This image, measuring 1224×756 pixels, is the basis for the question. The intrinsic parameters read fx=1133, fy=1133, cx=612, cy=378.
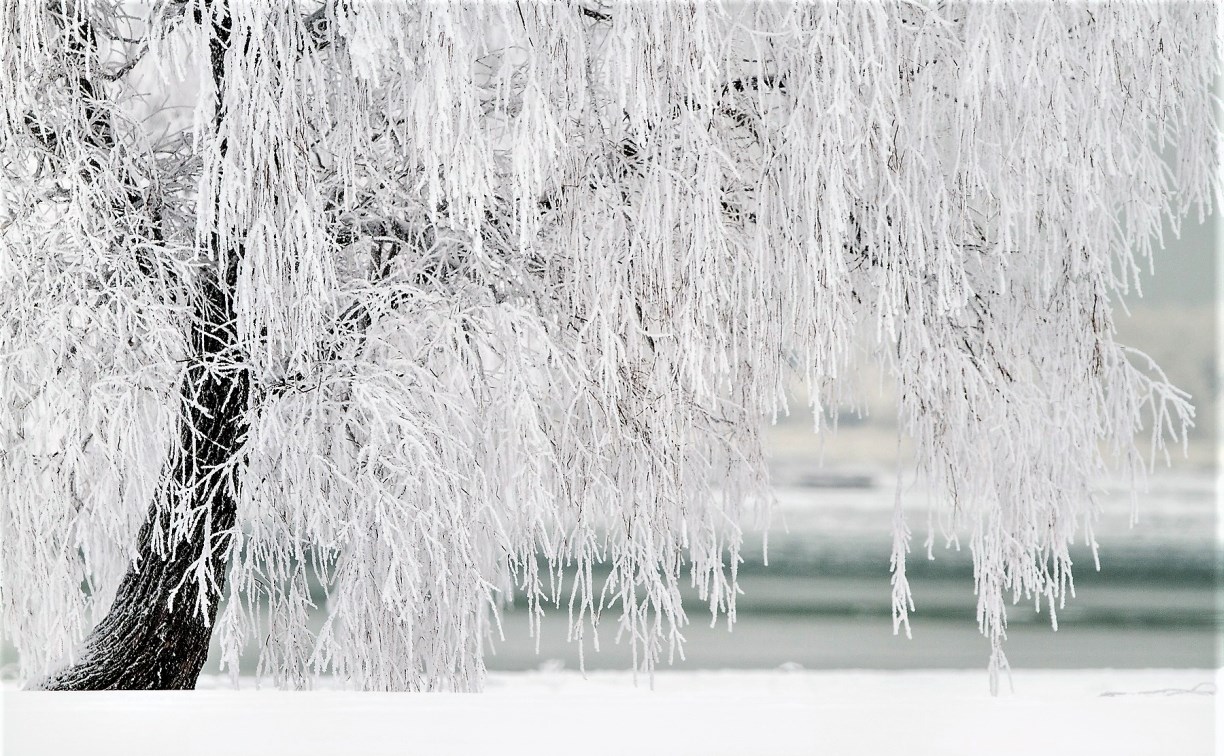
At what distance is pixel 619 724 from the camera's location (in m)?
2.30

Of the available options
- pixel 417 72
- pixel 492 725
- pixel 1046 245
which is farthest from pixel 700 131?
pixel 492 725

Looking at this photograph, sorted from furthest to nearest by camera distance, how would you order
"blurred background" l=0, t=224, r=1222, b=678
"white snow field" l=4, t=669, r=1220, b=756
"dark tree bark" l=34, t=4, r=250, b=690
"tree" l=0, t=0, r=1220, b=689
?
"blurred background" l=0, t=224, r=1222, b=678, "dark tree bark" l=34, t=4, r=250, b=690, "tree" l=0, t=0, r=1220, b=689, "white snow field" l=4, t=669, r=1220, b=756

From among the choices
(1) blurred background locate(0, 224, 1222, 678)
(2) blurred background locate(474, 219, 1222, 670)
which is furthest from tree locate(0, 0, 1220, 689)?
(2) blurred background locate(474, 219, 1222, 670)

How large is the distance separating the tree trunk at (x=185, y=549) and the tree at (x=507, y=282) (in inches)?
0.5

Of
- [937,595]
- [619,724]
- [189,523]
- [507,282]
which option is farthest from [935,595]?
[619,724]

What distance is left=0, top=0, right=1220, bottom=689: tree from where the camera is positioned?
2.62m

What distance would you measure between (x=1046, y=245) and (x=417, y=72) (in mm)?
1681

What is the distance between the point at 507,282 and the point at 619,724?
1.21m

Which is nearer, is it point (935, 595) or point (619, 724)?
point (619, 724)

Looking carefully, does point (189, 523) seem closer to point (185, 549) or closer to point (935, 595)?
point (185, 549)

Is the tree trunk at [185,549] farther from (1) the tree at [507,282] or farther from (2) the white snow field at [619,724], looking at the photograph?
(2) the white snow field at [619,724]

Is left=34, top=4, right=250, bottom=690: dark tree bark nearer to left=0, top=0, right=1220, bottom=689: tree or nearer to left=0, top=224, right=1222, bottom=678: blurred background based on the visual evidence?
left=0, top=0, right=1220, bottom=689: tree

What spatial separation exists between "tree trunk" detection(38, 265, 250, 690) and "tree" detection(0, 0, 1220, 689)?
0.5 inches

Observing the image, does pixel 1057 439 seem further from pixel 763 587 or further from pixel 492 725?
pixel 763 587
